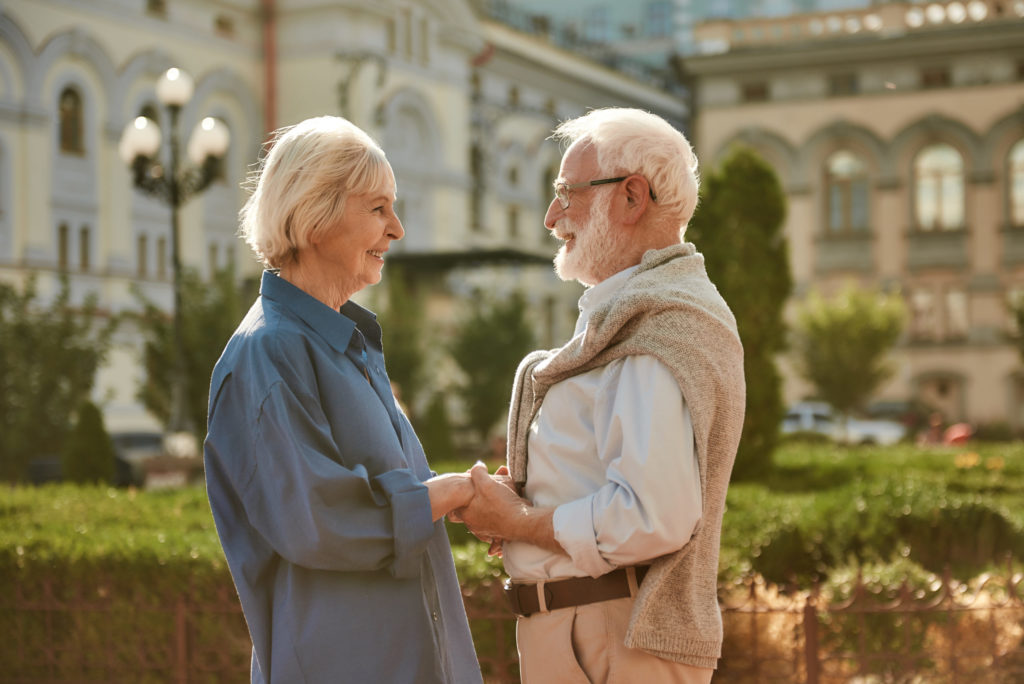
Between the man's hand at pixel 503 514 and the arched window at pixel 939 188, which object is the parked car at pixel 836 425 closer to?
the arched window at pixel 939 188

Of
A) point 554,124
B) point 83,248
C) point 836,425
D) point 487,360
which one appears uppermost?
point 554,124

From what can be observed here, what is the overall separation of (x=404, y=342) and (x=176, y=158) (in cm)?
1198

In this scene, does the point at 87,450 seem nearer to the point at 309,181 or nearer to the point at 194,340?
the point at 194,340

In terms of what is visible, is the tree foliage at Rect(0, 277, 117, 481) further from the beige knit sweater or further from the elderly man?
the beige knit sweater

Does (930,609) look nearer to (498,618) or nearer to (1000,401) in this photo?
(498,618)

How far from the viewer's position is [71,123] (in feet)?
84.5

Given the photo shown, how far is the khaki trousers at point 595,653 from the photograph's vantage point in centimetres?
256

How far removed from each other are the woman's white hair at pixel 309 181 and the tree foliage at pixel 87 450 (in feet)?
42.7

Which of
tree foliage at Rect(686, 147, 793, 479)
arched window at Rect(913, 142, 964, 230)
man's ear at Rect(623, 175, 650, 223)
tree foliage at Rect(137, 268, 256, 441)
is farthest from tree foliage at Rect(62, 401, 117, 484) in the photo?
arched window at Rect(913, 142, 964, 230)

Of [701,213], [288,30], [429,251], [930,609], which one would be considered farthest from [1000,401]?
[930,609]

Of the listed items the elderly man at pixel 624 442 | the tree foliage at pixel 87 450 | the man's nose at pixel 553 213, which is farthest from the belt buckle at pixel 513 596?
the tree foliage at pixel 87 450

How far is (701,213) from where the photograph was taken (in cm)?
1264

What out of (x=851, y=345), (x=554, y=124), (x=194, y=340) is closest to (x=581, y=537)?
(x=194, y=340)

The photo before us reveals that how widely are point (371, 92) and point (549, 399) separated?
28.9 meters
